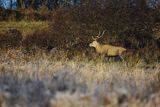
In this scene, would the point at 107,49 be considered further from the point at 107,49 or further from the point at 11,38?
the point at 11,38

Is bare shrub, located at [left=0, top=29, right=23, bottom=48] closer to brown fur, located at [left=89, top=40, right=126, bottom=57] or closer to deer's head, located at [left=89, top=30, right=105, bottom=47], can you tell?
deer's head, located at [left=89, top=30, right=105, bottom=47]

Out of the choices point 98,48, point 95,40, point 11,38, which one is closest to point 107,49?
point 98,48

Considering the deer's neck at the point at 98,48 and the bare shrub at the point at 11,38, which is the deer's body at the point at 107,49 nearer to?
the deer's neck at the point at 98,48

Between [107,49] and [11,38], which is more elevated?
[11,38]

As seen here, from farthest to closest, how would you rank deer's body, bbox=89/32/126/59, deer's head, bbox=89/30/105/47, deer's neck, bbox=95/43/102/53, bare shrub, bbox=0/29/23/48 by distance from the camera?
deer's head, bbox=89/30/105/47, bare shrub, bbox=0/29/23/48, deer's neck, bbox=95/43/102/53, deer's body, bbox=89/32/126/59

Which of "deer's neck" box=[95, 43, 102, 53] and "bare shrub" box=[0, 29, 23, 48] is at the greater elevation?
"bare shrub" box=[0, 29, 23, 48]

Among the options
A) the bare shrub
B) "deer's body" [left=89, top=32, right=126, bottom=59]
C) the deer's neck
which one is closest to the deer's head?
"deer's body" [left=89, top=32, right=126, bottom=59]

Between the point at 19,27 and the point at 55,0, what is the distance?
508 inches

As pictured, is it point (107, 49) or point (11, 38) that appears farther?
point (11, 38)

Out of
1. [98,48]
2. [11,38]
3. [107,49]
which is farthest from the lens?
[11,38]

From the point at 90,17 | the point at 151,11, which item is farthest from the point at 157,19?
the point at 90,17

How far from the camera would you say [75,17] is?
87.7 ft

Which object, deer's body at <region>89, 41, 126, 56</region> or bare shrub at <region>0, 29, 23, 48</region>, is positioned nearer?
deer's body at <region>89, 41, 126, 56</region>

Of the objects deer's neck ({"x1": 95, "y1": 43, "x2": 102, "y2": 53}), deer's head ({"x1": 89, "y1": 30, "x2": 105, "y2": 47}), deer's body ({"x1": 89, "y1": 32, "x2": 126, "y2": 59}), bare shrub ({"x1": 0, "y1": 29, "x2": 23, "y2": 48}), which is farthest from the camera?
deer's head ({"x1": 89, "y1": 30, "x2": 105, "y2": 47})
